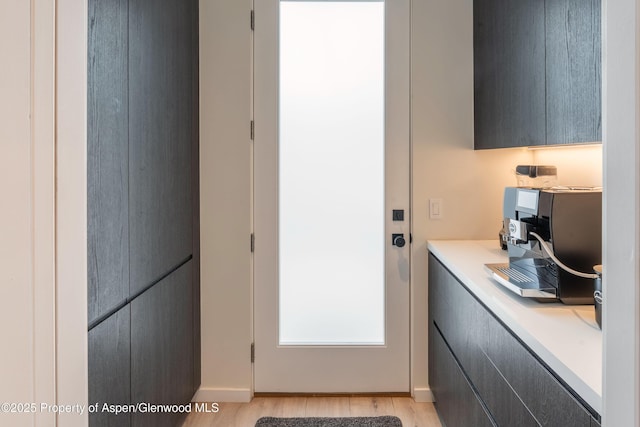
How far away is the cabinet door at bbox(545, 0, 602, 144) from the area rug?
1.56 meters

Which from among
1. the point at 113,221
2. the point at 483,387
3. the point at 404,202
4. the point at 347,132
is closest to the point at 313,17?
the point at 347,132

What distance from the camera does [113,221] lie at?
1535 mm

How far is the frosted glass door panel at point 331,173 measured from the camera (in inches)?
108

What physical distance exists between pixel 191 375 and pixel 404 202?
1462 millimetres

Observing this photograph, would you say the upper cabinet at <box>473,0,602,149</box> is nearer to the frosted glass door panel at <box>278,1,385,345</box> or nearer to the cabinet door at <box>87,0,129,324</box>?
the frosted glass door panel at <box>278,1,385,345</box>

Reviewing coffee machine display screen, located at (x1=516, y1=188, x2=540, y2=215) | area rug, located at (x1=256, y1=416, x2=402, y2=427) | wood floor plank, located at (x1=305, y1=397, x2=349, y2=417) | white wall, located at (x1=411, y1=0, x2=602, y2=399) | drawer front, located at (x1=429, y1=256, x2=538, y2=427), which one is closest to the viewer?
drawer front, located at (x1=429, y1=256, x2=538, y2=427)

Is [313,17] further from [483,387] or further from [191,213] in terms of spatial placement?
[483,387]

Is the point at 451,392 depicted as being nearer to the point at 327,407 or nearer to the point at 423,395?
the point at 423,395

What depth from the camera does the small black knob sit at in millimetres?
2715

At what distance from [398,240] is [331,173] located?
1.74ft

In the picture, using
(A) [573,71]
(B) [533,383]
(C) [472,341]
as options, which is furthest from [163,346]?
(A) [573,71]
